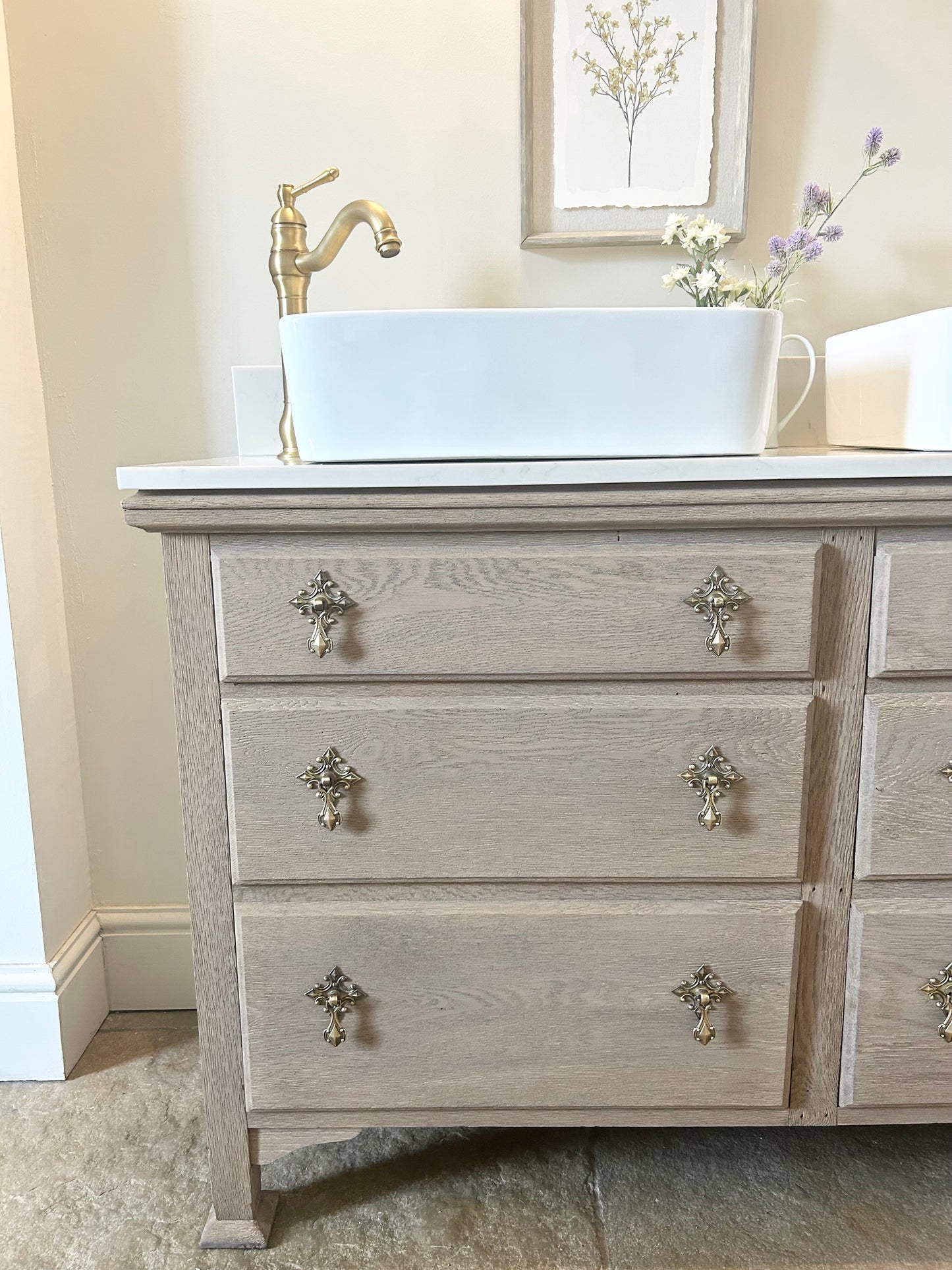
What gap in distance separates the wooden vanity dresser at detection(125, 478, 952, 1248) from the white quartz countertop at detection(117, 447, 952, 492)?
0.01 m

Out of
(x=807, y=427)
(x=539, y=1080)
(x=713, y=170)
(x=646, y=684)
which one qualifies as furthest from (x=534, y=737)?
(x=713, y=170)

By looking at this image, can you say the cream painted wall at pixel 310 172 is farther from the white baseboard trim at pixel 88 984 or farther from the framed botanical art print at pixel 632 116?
the white baseboard trim at pixel 88 984

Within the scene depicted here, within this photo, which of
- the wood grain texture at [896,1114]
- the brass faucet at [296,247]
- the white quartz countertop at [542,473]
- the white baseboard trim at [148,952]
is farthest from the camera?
the white baseboard trim at [148,952]

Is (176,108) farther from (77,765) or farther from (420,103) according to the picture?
(77,765)

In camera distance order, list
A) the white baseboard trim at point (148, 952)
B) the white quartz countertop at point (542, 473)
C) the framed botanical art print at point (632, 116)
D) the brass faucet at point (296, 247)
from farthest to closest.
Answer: the white baseboard trim at point (148, 952), the framed botanical art print at point (632, 116), the brass faucet at point (296, 247), the white quartz countertop at point (542, 473)

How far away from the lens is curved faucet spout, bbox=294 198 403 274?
94 cm

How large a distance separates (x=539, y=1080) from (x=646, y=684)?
42 centimetres

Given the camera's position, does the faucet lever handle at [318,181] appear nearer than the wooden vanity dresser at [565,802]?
No

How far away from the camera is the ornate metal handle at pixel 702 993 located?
34.2 inches

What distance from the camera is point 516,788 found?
85cm

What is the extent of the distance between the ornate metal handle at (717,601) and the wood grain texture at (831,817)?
0.28 ft

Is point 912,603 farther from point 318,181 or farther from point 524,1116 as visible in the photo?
point 318,181

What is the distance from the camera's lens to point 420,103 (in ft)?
3.82

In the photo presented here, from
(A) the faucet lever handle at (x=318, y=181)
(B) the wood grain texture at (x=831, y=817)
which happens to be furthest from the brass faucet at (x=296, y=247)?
(B) the wood grain texture at (x=831, y=817)
